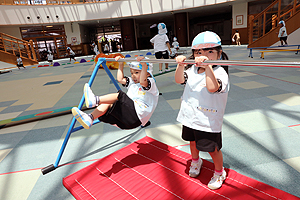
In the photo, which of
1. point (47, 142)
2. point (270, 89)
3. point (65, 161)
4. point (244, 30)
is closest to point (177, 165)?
point (65, 161)

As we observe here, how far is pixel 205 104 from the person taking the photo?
150 centimetres

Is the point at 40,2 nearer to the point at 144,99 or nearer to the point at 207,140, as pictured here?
the point at 144,99

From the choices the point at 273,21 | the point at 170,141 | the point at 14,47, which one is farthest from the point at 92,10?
the point at 170,141

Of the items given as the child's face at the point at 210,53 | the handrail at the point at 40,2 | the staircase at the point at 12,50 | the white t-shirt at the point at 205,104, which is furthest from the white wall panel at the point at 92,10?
the white t-shirt at the point at 205,104

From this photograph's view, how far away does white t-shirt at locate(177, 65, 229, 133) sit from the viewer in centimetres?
148

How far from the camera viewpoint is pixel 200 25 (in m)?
23.7

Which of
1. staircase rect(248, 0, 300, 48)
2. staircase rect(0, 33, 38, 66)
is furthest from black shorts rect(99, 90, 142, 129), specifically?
staircase rect(0, 33, 38, 66)

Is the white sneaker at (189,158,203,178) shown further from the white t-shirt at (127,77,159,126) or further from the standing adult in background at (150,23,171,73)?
the standing adult in background at (150,23,171,73)

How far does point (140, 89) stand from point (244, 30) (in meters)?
19.2

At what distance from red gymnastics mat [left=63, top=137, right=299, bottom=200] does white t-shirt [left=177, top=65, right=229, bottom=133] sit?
21.8 inches

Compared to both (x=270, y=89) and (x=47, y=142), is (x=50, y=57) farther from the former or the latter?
(x=270, y=89)

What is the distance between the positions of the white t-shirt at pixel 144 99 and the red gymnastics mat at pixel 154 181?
18.9 inches

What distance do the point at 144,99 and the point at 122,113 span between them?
0.29m

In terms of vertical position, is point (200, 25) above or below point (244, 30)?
above
